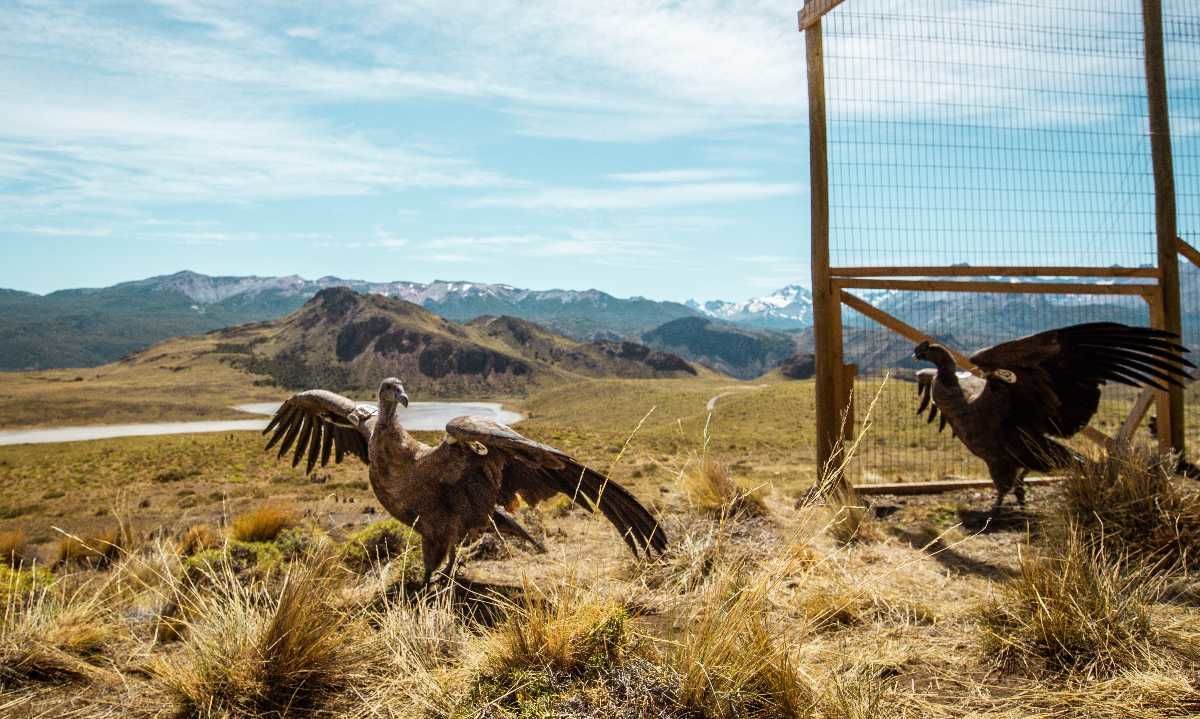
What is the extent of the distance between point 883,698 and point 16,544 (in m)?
11.0

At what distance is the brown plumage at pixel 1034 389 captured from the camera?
680 cm

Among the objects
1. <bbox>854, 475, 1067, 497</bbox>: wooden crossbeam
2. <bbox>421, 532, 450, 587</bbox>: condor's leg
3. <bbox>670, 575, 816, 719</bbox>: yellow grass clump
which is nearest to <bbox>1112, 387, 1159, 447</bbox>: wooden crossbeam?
<bbox>854, 475, 1067, 497</bbox>: wooden crossbeam

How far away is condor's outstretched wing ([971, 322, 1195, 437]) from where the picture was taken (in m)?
6.68

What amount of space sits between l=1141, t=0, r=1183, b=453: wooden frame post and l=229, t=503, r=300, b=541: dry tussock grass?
33.4ft

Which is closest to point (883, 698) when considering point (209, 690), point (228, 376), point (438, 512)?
point (209, 690)

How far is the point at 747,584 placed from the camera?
11.3 feet

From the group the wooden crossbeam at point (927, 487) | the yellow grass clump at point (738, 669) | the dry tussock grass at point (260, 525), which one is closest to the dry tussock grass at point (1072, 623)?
the yellow grass clump at point (738, 669)

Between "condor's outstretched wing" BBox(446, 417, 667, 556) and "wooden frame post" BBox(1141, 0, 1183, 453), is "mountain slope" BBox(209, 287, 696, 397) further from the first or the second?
"condor's outstretched wing" BBox(446, 417, 667, 556)

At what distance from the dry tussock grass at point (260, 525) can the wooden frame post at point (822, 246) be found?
5899 millimetres

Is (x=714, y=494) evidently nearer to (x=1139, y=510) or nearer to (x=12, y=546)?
(x=1139, y=510)

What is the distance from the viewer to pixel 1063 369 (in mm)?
7082

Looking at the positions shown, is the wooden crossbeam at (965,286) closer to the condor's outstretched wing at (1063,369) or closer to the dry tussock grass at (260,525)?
the condor's outstretched wing at (1063,369)

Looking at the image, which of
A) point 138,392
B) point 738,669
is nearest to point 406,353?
point 138,392

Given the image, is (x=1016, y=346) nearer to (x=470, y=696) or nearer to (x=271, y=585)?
(x=470, y=696)
